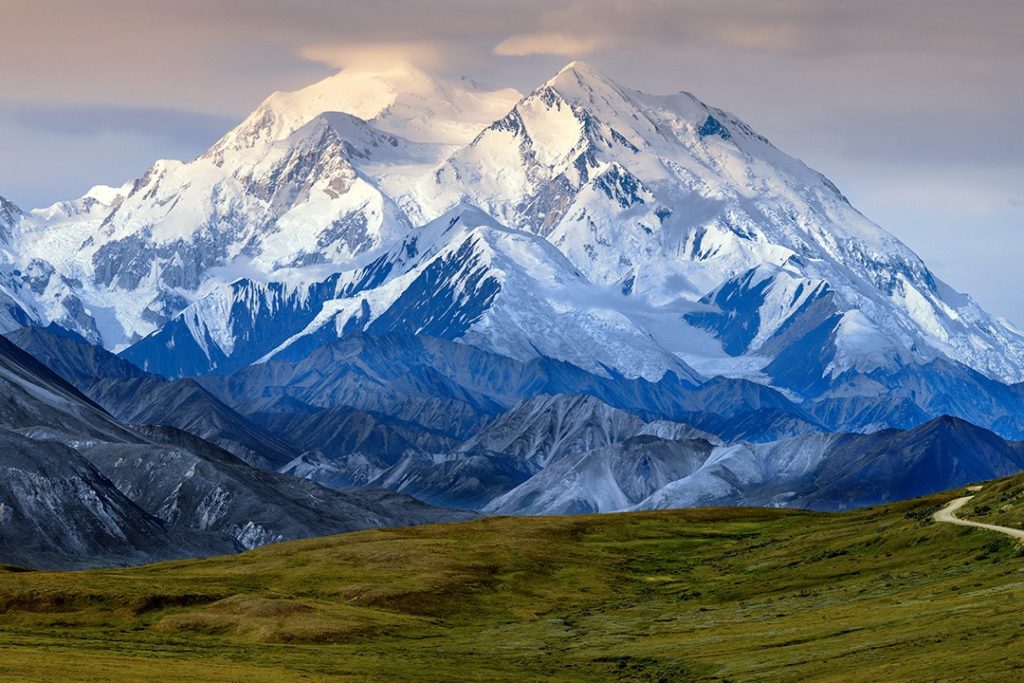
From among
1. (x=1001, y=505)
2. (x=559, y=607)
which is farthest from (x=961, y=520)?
(x=559, y=607)

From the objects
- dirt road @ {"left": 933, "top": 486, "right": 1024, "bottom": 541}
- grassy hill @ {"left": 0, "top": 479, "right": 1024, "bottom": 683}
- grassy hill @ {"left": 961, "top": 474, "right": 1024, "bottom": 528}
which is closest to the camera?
grassy hill @ {"left": 0, "top": 479, "right": 1024, "bottom": 683}

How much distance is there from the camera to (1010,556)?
114562 millimetres

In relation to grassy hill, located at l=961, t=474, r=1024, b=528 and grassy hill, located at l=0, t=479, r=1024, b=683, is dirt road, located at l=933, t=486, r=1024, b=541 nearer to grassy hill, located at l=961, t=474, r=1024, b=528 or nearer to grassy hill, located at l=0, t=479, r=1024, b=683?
grassy hill, located at l=961, t=474, r=1024, b=528

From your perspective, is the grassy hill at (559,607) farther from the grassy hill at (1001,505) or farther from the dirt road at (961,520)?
the grassy hill at (1001,505)

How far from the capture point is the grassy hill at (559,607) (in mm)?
94438

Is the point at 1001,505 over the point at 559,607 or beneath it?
over

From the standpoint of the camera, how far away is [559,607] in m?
144

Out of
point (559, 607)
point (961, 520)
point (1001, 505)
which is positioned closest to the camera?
point (961, 520)

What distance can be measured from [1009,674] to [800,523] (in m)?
109

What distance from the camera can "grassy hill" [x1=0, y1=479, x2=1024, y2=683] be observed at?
310 feet

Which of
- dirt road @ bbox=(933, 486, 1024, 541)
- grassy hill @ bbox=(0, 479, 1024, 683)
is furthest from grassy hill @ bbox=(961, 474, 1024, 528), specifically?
grassy hill @ bbox=(0, 479, 1024, 683)

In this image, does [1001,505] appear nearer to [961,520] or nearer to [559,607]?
[961,520]

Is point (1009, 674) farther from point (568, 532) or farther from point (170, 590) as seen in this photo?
point (568, 532)

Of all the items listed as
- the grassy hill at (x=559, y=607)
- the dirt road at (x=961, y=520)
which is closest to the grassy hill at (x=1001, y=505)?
the dirt road at (x=961, y=520)
